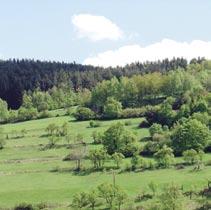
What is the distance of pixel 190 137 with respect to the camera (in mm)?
131875

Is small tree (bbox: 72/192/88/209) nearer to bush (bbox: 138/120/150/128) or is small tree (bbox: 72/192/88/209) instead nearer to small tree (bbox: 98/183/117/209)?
small tree (bbox: 98/183/117/209)

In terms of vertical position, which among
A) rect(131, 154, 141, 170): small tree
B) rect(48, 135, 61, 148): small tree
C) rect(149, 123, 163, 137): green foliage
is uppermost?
rect(149, 123, 163, 137): green foliage

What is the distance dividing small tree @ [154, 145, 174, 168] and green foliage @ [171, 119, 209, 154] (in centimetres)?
1069

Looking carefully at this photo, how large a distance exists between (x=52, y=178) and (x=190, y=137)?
120 feet

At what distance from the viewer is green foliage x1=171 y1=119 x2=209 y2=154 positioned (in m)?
131

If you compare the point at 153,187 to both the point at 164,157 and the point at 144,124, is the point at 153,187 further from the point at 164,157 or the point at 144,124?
the point at 144,124

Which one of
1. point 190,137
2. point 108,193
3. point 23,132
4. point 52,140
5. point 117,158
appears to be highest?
point 23,132

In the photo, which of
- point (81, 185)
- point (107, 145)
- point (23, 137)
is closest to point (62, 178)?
point (81, 185)

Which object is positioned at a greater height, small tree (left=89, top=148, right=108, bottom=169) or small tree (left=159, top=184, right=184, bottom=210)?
small tree (left=89, top=148, right=108, bottom=169)

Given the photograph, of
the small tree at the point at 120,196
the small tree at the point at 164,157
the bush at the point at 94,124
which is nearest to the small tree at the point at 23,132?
the bush at the point at 94,124

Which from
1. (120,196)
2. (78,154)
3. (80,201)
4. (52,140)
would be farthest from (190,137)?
(80,201)

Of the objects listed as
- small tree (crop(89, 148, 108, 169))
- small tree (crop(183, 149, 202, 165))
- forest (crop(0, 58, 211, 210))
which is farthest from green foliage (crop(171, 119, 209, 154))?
small tree (crop(89, 148, 108, 169))

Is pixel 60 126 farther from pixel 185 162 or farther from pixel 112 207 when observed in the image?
pixel 112 207

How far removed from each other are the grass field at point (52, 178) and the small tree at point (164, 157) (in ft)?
8.67
